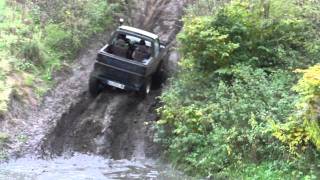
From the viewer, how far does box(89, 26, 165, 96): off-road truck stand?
1541 cm

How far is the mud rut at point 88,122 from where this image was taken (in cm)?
1355

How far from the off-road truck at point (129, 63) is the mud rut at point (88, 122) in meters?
0.48

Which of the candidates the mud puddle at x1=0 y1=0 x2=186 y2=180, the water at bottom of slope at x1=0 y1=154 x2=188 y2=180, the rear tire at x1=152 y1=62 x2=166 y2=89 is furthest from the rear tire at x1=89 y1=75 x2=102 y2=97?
the water at bottom of slope at x1=0 y1=154 x2=188 y2=180

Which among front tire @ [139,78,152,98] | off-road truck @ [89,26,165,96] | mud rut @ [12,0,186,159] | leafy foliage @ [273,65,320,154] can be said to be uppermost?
leafy foliage @ [273,65,320,154]

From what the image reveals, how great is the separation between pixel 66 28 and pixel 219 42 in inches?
264

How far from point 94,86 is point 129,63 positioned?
4.54ft

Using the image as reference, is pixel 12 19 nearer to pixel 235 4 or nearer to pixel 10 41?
pixel 10 41

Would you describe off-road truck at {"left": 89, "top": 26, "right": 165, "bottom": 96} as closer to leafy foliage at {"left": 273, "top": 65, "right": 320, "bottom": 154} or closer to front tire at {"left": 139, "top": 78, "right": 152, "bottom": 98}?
front tire at {"left": 139, "top": 78, "right": 152, "bottom": 98}

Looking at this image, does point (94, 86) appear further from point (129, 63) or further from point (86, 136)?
point (86, 136)

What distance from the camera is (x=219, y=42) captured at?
14.1 meters

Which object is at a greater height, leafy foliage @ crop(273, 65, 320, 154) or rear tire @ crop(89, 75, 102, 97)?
leafy foliage @ crop(273, 65, 320, 154)

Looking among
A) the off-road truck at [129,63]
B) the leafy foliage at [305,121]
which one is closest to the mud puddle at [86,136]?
the off-road truck at [129,63]

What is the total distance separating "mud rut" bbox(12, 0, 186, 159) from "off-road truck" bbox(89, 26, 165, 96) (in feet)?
1.58

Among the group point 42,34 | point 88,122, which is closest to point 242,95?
point 88,122
